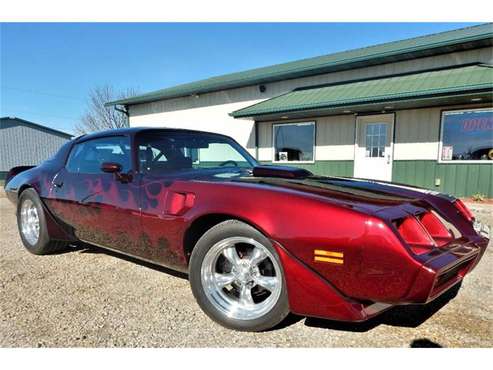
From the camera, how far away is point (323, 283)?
176 cm

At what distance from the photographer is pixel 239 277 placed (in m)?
2.16

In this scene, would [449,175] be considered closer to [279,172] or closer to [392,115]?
[392,115]

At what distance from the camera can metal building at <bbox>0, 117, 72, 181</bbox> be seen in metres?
25.6

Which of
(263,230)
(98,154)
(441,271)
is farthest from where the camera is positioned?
(98,154)

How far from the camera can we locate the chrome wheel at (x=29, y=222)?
380 cm

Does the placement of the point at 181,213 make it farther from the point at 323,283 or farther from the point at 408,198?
the point at 408,198

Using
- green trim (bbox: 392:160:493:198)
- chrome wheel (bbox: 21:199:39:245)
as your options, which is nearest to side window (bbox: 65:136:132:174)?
chrome wheel (bbox: 21:199:39:245)

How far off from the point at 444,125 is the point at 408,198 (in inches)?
287

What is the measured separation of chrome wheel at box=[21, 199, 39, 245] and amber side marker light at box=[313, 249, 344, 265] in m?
3.39

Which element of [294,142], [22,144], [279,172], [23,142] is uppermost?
[23,142]

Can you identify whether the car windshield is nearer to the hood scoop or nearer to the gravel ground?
the hood scoop

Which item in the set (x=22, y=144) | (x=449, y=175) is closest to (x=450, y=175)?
(x=449, y=175)

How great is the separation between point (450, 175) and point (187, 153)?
25.3ft

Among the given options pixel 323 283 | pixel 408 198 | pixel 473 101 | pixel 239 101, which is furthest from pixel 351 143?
pixel 323 283
